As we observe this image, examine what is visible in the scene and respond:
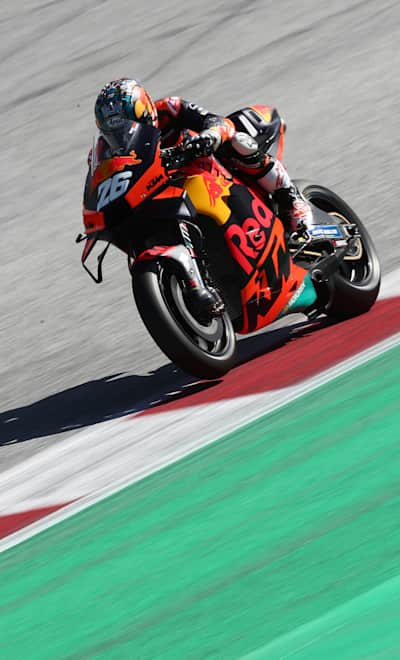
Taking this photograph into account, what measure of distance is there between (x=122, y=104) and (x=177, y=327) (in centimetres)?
112

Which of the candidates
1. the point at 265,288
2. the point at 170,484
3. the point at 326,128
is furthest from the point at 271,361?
the point at 326,128

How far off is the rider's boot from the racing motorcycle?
0.16 feet

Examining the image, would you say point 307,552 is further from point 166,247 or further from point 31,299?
point 31,299

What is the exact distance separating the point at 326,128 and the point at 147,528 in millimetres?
7697

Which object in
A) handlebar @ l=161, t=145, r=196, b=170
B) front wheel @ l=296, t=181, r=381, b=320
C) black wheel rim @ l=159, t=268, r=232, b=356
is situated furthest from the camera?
front wheel @ l=296, t=181, r=381, b=320

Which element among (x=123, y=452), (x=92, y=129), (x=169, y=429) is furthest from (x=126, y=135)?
(x=92, y=129)

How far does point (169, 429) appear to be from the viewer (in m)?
5.79

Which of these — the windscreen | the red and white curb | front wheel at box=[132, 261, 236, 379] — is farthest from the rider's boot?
front wheel at box=[132, 261, 236, 379]

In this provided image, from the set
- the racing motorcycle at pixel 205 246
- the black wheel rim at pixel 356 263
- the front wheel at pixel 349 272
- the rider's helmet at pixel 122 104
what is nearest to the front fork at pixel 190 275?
the racing motorcycle at pixel 205 246

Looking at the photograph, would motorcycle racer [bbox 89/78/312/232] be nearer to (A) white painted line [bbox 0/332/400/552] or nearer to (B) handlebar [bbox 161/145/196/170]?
(B) handlebar [bbox 161/145/196/170]

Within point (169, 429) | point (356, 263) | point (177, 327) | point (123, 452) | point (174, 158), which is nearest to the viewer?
point (123, 452)

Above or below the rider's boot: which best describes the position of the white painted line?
below

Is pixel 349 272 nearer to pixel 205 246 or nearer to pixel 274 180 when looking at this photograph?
pixel 274 180

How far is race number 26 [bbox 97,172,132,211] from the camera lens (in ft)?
20.6
